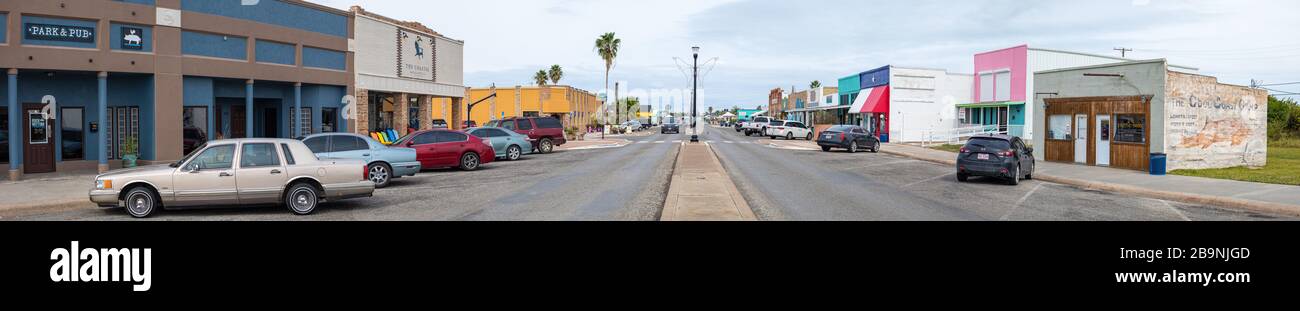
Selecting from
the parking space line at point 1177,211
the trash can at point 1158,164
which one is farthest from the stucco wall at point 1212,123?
the parking space line at point 1177,211

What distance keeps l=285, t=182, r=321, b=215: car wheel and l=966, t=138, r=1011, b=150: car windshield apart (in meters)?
16.0

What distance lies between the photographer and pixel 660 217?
11.5 meters

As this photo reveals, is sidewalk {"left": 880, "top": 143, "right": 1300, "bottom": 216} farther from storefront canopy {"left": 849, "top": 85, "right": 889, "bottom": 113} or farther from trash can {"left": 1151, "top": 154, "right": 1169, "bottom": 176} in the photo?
storefront canopy {"left": 849, "top": 85, "right": 889, "bottom": 113}

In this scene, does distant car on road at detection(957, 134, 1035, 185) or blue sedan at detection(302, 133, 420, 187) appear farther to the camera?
distant car on road at detection(957, 134, 1035, 185)

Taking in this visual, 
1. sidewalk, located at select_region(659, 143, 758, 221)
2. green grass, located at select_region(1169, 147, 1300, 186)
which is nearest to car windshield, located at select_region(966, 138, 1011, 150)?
green grass, located at select_region(1169, 147, 1300, 186)

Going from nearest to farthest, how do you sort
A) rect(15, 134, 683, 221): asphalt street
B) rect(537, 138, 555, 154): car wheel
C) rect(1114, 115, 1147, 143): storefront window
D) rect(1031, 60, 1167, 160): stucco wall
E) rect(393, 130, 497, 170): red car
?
rect(15, 134, 683, 221): asphalt street
rect(393, 130, 497, 170): red car
rect(1031, 60, 1167, 160): stucco wall
rect(1114, 115, 1147, 143): storefront window
rect(537, 138, 555, 154): car wheel

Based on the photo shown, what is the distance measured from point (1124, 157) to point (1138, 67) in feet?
9.53

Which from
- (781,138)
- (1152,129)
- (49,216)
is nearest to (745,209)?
(49,216)

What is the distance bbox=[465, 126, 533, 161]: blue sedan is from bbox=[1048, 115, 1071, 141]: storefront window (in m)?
19.6

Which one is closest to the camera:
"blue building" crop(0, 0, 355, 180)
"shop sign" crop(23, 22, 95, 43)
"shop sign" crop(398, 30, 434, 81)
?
"shop sign" crop(23, 22, 95, 43)

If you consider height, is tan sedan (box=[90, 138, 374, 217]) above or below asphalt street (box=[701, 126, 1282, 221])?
above

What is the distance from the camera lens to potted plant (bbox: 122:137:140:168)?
22.1m

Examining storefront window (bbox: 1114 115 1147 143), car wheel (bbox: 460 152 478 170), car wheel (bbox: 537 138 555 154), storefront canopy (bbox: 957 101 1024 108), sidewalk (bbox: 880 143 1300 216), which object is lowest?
sidewalk (bbox: 880 143 1300 216)

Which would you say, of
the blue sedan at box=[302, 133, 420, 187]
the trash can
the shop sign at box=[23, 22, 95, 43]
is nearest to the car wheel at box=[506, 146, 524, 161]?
the blue sedan at box=[302, 133, 420, 187]
